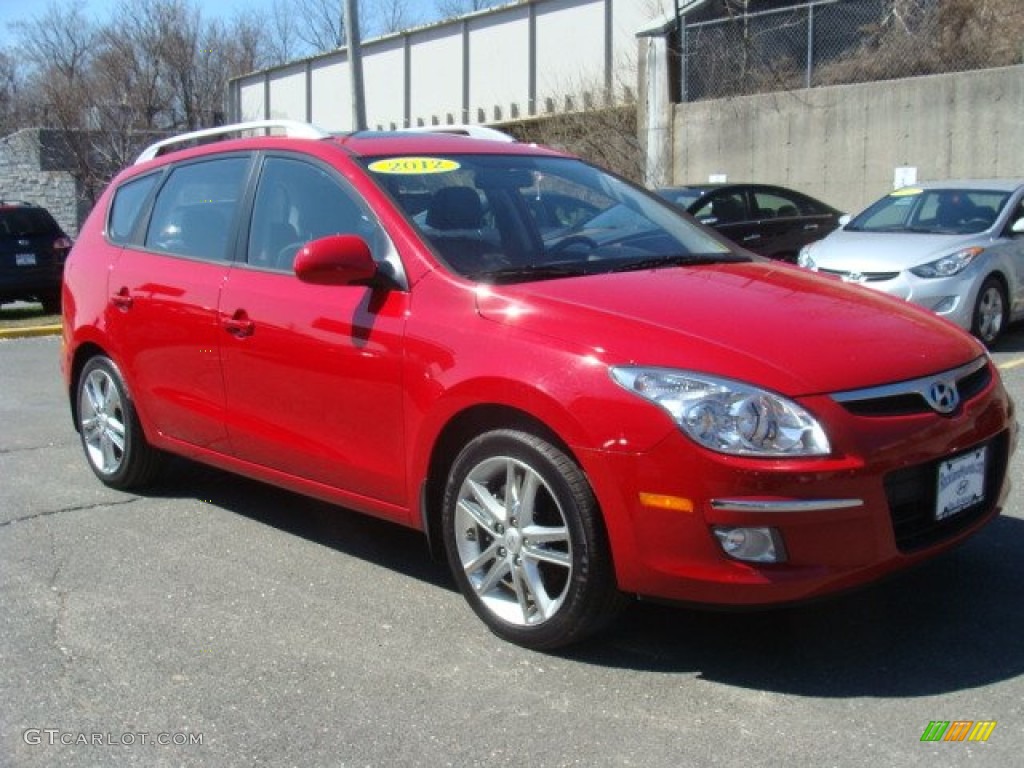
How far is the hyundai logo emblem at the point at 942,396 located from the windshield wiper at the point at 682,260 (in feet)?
3.78

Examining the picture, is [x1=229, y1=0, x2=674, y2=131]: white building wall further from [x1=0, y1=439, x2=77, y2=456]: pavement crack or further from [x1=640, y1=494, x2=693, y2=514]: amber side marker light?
[x1=640, y1=494, x2=693, y2=514]: amber side marker light

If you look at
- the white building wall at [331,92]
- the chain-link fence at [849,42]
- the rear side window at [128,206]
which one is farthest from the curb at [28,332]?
the white building wall at [331,92]

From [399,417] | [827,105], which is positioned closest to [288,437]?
[399,417]

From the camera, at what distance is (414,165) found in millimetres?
4609

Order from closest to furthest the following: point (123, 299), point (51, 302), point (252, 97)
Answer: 1. point (123, 299)
2. point (51, 302)
3. point (252, 97)

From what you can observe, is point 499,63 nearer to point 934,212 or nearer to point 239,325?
point 934,212

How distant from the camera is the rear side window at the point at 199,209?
506 centimetres

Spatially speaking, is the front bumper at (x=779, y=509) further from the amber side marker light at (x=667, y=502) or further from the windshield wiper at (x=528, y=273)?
the windshield wiper at (x=528, y=273)

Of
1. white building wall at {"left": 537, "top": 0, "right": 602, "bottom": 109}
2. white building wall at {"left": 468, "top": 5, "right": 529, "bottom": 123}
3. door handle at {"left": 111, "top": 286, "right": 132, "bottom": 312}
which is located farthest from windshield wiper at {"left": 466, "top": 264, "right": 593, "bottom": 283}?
white building wall at {"left": 468, "top": 5, "right": 529, "bottom": 123}

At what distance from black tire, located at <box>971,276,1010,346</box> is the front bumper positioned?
22.6 feet

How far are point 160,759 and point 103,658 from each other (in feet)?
2.60

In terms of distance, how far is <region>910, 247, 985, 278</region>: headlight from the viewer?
964 centimetres

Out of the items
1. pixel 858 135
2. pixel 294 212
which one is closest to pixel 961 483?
pixel 294 212

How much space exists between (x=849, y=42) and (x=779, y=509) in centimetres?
1687
